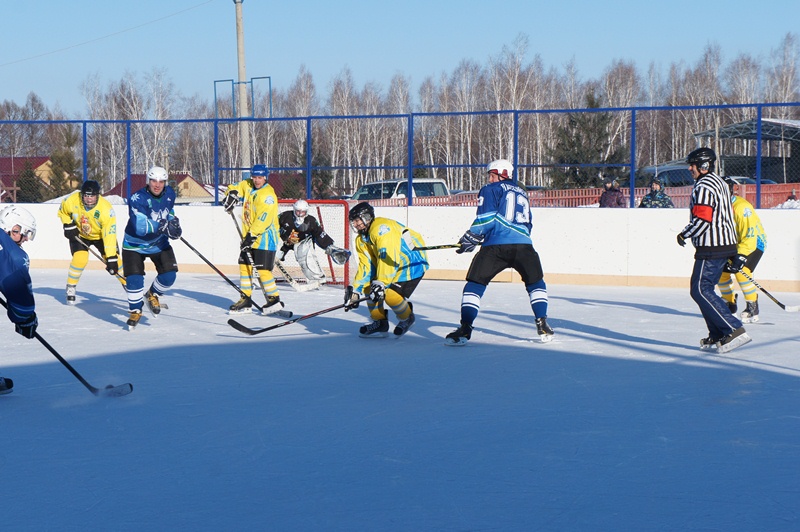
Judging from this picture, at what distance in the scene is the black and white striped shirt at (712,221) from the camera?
5.75 m

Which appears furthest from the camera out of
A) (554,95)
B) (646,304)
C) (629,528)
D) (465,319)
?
(554,95)

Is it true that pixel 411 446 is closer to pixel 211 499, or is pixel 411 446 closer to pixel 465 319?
pixel 211 499

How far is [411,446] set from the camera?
3.79 m

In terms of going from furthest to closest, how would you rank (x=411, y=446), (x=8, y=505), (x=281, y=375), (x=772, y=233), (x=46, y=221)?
(x=46, y=221) < (x=772, y=233) < (x=281, y=375) < (x=411, y=446) < (x=8, y=505)

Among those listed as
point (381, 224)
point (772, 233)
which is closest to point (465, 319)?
point (381, 224)

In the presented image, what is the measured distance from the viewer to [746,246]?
704 centimetres

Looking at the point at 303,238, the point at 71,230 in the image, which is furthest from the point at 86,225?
the point at 303,238

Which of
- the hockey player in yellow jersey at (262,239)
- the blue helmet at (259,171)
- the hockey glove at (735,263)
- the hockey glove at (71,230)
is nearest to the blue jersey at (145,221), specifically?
the hockey player in yellow jersey at (262,239)

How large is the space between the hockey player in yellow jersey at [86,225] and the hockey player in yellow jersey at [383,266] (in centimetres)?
254

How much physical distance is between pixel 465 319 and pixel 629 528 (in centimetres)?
356

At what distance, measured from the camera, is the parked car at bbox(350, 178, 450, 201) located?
50.0 ft

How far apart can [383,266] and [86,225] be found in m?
3.53

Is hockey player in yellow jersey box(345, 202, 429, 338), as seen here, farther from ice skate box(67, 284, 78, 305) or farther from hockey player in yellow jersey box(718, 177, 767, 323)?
ice skate box(67, 284, 78, 305)

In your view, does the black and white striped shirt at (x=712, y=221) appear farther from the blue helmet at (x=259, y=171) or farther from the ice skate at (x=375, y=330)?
the blue helmet at (x=259, y=171)
